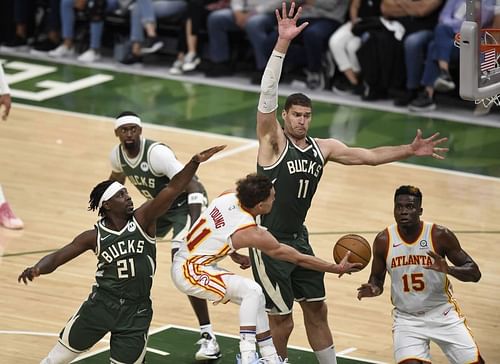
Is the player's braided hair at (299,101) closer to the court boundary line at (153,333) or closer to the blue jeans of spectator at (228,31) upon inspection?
the court boundary line at (153,333)

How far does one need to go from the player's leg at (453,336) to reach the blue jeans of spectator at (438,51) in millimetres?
8410

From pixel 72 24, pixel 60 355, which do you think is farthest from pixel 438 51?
pixel 60 355

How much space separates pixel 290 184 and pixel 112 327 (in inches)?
62.6

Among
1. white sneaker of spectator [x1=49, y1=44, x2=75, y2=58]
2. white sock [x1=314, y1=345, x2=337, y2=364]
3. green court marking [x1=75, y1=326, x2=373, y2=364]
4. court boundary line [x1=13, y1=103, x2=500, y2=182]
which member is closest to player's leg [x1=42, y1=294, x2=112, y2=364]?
green court marking [x1=75, y1=326, x2=373, y2=364]

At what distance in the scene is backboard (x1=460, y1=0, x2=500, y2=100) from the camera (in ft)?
28.8

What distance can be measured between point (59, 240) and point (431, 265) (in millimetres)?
4909

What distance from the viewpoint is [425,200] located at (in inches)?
535

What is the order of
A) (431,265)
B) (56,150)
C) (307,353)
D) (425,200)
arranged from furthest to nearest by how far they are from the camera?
(56,150) → (425,200) → (307,353) → (431,265)

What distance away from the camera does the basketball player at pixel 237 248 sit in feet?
27.1

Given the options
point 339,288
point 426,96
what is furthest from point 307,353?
point 426,96

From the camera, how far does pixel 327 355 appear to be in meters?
9.00

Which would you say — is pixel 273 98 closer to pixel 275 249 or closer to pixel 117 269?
pixel 275 249

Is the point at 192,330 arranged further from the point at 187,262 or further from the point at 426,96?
the point at 426,96

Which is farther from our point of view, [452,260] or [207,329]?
[207,329]
